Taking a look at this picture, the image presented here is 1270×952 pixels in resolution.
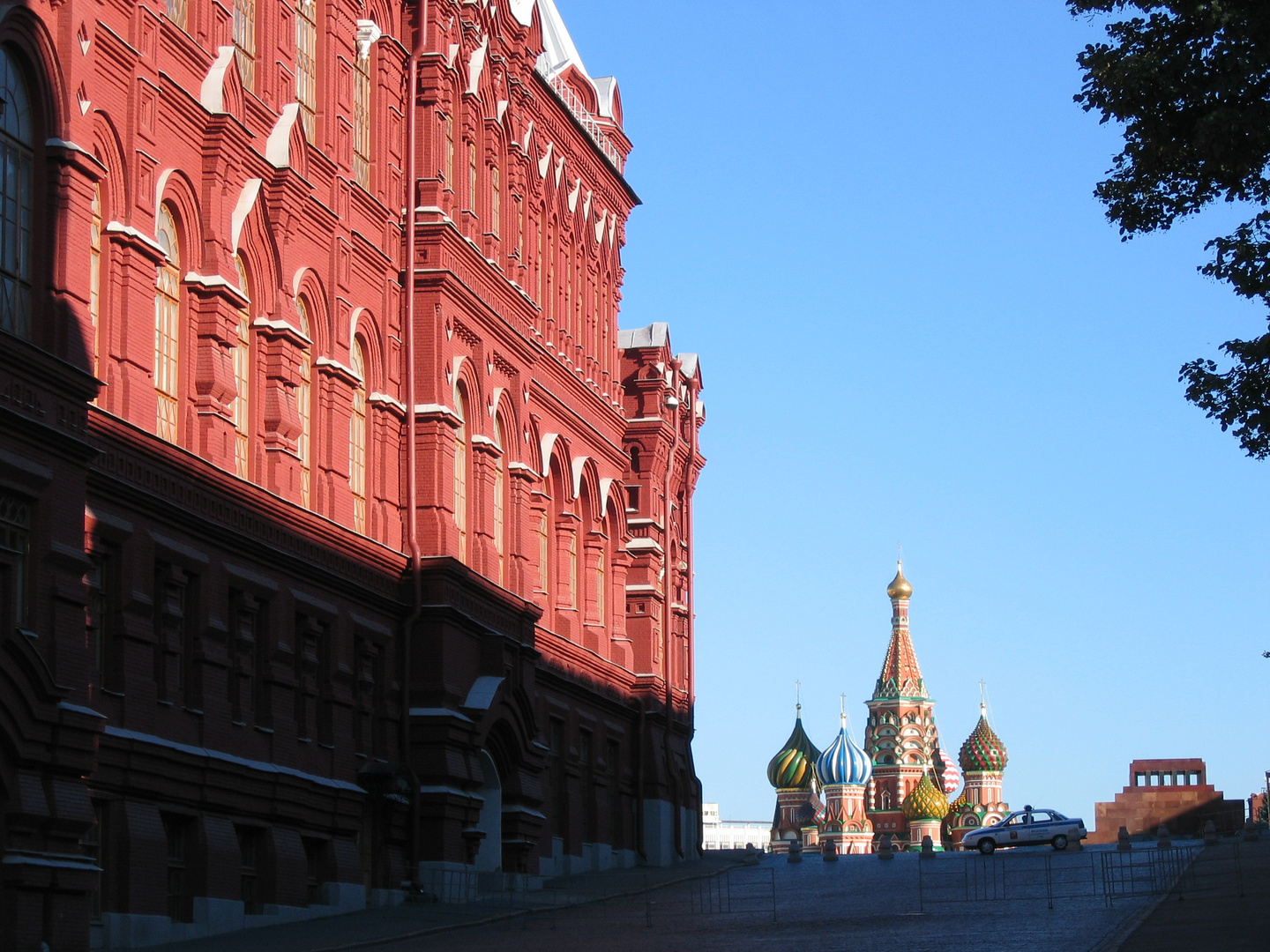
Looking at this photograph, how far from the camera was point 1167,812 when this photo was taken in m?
70.8

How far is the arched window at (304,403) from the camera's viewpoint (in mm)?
37688

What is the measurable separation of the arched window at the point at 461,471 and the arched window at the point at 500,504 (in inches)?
64.5

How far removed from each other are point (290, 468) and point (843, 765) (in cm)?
11174

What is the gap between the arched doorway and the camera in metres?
43.0

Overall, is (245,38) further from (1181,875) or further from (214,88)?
(1181,875)

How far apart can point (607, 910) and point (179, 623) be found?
35.1 ft

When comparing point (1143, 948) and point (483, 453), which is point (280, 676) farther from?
point (1143, 948)

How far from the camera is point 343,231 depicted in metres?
40.0

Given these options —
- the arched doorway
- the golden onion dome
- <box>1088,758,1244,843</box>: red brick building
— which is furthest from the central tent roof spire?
the arched doorway

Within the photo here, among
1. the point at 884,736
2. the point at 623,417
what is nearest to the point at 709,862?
the point at 623,417

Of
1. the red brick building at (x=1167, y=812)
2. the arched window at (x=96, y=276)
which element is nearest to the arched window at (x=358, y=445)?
the arched window at (x=96, y=276)

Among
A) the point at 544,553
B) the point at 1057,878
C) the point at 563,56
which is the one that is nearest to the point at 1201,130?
the point at 1057,878

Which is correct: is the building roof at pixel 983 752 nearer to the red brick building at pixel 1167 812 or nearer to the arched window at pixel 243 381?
the red brick building at pixel 1167 812

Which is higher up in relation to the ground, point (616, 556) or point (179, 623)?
point (616, 556)
